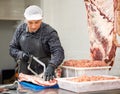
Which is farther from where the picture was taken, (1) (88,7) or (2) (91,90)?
(1) (88,7)

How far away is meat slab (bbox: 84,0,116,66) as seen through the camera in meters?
→ 2.66

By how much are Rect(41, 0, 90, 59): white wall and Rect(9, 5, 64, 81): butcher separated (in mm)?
884

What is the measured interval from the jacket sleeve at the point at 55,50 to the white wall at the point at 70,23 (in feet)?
2.95

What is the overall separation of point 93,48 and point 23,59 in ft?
3.02

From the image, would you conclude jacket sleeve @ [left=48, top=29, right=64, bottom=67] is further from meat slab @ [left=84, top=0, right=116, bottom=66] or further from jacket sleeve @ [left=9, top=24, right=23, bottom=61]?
meat slab @ [left=84, top=0, right=116, bottom=66]

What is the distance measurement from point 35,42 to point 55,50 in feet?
0.75

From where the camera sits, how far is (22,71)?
248 cm

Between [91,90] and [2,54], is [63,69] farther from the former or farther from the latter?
[2,54]

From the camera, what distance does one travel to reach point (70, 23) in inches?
141

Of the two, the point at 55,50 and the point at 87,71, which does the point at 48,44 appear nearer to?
the point at 55,50

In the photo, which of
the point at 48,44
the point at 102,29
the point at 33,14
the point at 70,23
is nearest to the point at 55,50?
the point at 48,44

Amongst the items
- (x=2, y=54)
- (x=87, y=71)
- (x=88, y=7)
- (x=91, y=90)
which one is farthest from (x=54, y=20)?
(x=91, y=90)

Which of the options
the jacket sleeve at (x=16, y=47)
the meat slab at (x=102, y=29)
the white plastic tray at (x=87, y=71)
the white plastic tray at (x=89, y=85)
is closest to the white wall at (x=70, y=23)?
the meat slab at (x=102, y=29)

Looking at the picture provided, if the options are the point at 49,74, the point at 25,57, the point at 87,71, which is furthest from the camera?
the point at 87,71
